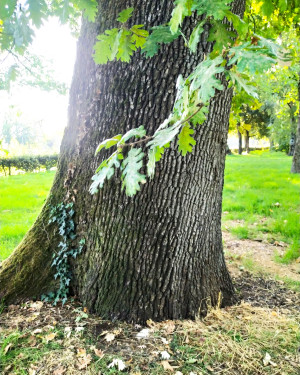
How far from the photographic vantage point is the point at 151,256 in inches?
98.2

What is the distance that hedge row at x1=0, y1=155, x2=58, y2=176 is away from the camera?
51.2 feet

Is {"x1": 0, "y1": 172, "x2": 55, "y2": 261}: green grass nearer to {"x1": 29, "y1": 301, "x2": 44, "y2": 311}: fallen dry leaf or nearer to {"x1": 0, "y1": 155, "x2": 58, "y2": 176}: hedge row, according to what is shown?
{"x1": 29, "y1": 301, "x2": 44, "y2": 311}: fallen dry leaf

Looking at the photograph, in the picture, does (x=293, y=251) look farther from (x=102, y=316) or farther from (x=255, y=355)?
(x=102, y=316)

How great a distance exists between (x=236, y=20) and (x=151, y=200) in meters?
1.52

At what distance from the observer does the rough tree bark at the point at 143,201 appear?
7.54ft

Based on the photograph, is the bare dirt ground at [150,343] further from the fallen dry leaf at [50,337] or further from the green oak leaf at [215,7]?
the green oak leaf at [215,7]

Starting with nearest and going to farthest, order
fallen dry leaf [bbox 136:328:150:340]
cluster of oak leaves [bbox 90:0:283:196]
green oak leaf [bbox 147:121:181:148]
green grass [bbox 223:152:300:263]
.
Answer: cluster of oak leaves [bbox 90:0:283:196] → green oak leaf [bbox 147:121:181:148] → fallen dry leaf [bbox 136:328:150:340] → green grass [bbox 223:152:300:263]

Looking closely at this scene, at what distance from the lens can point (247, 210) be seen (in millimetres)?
6348

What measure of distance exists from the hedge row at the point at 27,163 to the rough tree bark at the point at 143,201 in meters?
14.5

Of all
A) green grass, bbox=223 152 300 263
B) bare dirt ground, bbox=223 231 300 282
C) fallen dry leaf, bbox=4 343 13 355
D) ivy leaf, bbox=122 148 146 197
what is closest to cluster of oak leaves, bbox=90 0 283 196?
ivy leaf, bbox=122 148 146 197

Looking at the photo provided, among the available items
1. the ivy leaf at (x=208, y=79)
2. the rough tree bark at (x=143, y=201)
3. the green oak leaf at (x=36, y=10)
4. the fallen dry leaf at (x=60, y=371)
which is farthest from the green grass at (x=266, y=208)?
the fallen dry leaf at (x=60, y=371)

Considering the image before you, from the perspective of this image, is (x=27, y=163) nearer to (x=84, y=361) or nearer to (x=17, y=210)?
(x=17, y=210)

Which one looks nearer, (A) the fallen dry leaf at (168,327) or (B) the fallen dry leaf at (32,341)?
(B) the fallen dry leaf at (32,341)

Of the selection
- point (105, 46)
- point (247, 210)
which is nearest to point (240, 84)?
point (105, 46)
